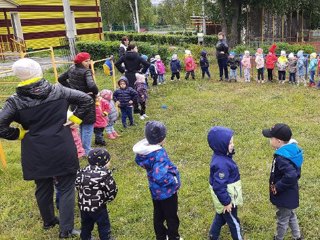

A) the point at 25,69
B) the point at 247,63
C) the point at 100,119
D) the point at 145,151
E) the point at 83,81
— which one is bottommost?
the point at 100,119

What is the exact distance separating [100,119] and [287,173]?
15.0 ft

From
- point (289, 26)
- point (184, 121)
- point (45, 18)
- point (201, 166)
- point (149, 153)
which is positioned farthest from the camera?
point (289, 26)

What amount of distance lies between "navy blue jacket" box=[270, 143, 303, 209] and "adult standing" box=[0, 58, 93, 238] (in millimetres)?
2211

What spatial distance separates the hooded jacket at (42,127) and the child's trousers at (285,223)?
2.36m

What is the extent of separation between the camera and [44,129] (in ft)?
12.4

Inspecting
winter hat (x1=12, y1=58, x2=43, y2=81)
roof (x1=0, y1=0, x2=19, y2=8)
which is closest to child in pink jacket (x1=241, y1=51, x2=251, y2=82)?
winter hat (x1=12, y1=58, x2=43, y2=81)

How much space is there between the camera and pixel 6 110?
142 inches

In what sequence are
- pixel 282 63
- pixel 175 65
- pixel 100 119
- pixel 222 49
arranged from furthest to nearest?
1. pixel 175 65
2. pixel 222 49
3. pixel 282 63
4. pixel 100 119

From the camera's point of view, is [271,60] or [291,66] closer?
[291,66]

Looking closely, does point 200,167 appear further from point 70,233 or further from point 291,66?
point 291,66

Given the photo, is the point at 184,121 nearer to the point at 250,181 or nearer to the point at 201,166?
the point at 201,166

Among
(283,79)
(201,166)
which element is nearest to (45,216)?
(201,166)

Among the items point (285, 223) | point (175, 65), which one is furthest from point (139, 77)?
point (285, 223)

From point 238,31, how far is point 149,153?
22.3 meters
